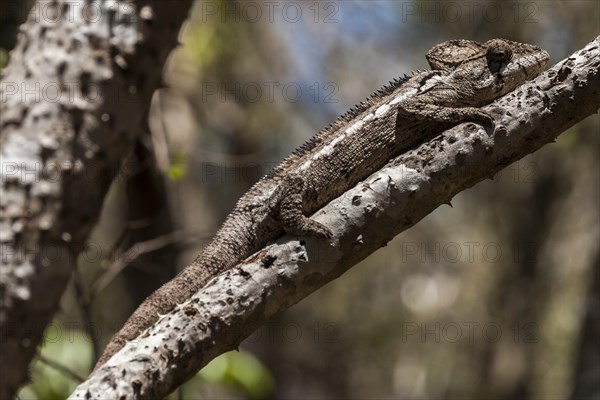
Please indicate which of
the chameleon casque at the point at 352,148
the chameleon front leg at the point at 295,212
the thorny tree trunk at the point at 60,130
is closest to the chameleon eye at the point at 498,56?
the chameleon casque at the point at 352,148

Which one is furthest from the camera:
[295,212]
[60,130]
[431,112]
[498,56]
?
[498,56]

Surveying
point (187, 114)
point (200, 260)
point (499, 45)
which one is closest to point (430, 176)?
point (200, 260)

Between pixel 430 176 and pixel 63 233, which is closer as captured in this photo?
pixel 430 176

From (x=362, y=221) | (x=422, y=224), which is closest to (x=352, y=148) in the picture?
(x=362, y=221)

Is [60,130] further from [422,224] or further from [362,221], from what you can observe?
[422,224]

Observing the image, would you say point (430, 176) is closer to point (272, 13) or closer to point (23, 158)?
point (23, 158)

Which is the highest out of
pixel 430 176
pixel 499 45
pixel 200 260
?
pixel 499 45
